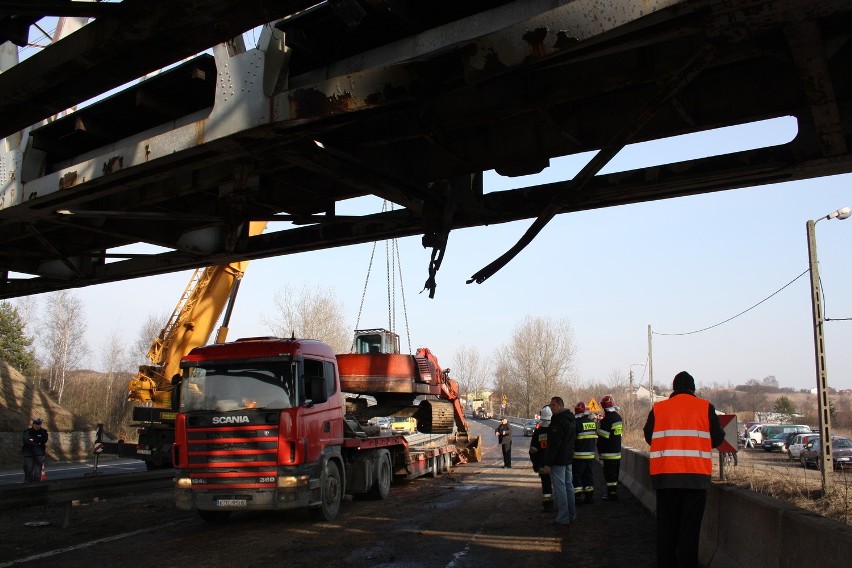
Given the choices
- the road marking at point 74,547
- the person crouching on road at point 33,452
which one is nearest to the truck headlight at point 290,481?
the road marking at point 74,547

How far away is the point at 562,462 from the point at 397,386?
858 centimetres

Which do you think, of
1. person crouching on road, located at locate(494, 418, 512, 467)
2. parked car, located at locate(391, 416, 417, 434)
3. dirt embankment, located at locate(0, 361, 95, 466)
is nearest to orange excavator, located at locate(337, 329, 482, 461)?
parked car, located at locate(391, 416, 417, 434)

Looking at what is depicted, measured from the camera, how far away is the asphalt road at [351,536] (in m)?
7.70

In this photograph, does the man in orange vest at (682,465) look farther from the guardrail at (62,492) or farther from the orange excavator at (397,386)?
the orange excavator at (397,386)

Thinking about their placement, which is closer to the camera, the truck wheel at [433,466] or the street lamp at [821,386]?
the street lamp at [821,386]

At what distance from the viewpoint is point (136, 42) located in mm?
5047

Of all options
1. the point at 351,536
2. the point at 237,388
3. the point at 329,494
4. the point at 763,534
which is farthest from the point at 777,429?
the point at 763,534

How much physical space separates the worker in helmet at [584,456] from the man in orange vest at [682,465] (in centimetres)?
561

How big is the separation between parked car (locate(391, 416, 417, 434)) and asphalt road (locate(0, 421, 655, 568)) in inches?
212

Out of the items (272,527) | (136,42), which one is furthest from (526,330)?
(136,42)

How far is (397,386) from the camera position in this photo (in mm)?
18062

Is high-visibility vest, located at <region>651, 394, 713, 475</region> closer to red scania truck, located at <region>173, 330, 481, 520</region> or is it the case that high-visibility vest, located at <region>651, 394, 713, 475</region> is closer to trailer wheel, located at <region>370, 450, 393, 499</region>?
red scania truck, located at <region>173, 330, 481, 520</region>

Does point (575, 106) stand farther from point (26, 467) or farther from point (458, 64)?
point (26, 467)

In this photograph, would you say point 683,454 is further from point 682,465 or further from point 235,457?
point 235,457
